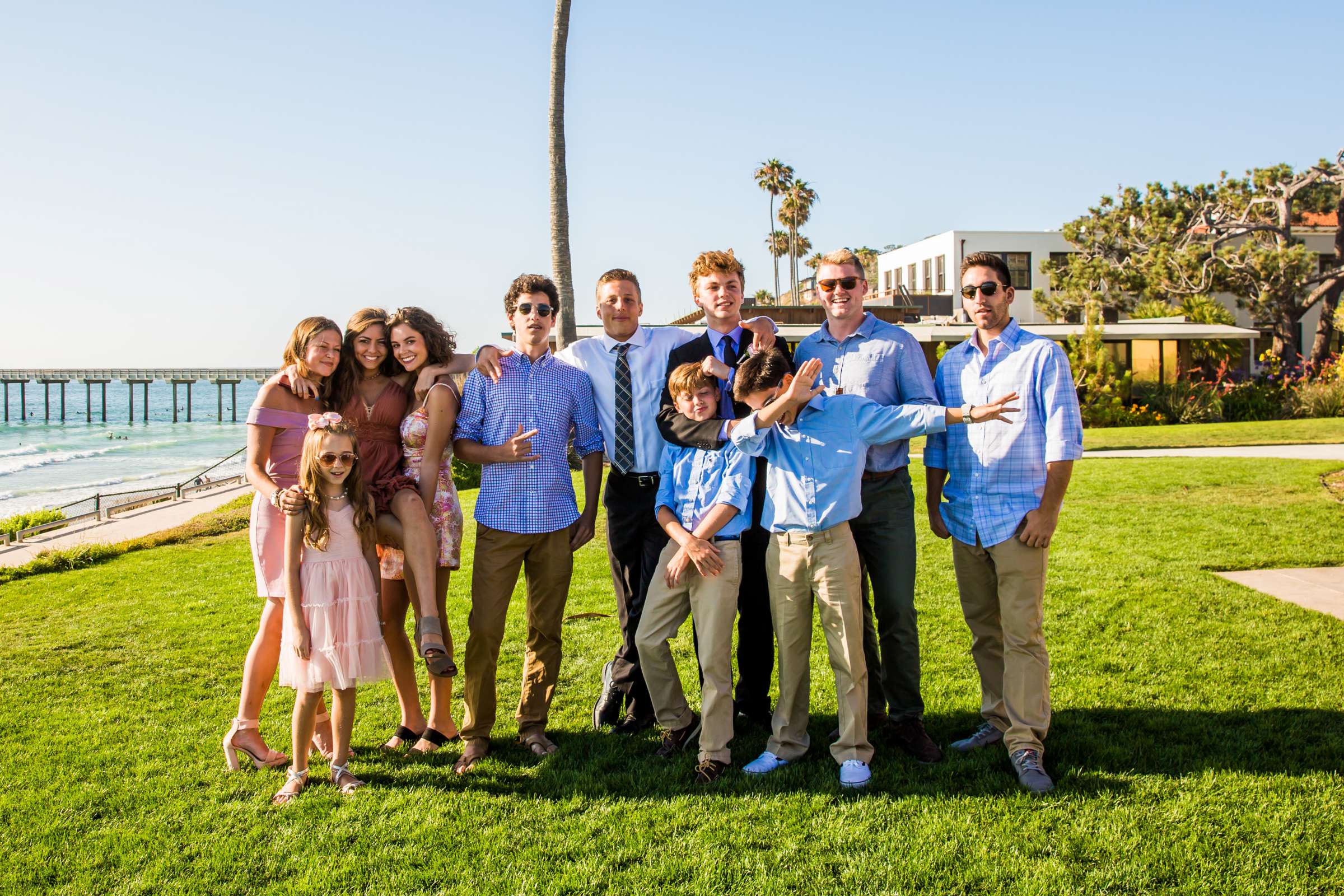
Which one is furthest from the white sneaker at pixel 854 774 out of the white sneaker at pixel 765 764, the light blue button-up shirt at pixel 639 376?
the light blue button-up shirt at pixel 639 376

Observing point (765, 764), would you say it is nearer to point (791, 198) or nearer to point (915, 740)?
point (915, 740)

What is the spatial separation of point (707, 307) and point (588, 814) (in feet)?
7.85

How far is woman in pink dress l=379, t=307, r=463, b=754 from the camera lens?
4.55 meters

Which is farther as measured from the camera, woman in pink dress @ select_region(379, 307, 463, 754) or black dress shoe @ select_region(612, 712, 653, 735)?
black dress shoe @ select_region(612, 712, 653, 735)

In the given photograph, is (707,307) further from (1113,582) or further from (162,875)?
(1113,582)

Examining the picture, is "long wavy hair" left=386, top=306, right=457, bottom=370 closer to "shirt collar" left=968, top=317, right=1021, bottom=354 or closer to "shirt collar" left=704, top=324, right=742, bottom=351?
"shirt collar" left=704, top=324, right=742, bottom=351

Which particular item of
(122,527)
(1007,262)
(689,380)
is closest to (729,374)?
(689,380)

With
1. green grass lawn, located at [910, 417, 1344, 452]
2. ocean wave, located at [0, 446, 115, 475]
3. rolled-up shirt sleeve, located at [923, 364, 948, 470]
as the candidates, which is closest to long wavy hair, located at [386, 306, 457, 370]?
rolled-up shirt sleeve, located at [923, 364, 948, 470]

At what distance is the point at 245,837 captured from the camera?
3750mm

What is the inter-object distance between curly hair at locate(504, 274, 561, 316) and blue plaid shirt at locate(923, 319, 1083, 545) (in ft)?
6.86

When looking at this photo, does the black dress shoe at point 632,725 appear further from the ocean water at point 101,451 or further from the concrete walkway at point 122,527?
the ocean water at point 101,451

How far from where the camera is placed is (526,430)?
15.1ft

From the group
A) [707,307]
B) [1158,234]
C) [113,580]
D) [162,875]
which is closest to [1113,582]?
[707,307]

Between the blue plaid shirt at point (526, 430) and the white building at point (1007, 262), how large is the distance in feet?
108
